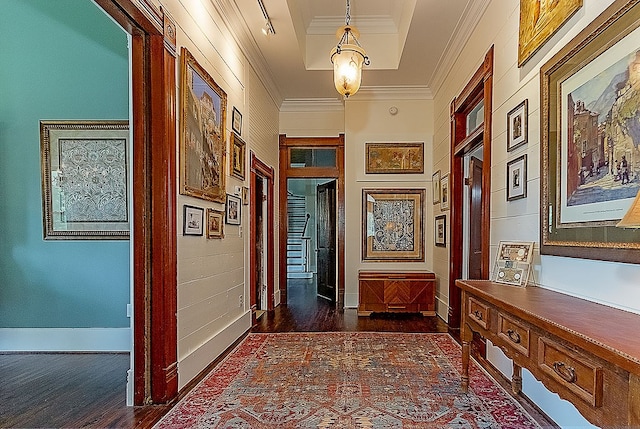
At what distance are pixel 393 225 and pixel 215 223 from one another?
3.53 metres

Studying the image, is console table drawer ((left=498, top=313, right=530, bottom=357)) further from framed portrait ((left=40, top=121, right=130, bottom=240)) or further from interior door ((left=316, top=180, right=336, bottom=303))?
interior door ((left=316, top=180, right=336, bottom=303))

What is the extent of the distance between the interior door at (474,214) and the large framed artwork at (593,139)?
218cm

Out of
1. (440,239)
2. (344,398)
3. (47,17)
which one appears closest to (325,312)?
(440,239)

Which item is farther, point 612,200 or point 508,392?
point 508,392

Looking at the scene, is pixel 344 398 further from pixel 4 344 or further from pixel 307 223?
pixel 307 223

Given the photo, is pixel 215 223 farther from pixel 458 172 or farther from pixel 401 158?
pixel 401 158

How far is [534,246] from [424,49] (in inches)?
129

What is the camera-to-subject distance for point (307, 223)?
Result: 1134 cm

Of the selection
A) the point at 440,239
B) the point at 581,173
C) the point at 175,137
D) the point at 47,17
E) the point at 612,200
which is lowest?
the point at 440,239

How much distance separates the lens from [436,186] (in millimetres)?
6184

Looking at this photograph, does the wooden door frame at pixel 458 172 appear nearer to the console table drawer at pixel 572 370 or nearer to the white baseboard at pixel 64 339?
the console table drawer at pixel 572 370

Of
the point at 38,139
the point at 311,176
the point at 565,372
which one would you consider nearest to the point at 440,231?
the point at 311,176

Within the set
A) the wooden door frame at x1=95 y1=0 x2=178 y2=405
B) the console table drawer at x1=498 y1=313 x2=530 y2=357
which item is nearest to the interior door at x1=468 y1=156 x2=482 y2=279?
the console table drawer at x1=498 y1=313 x2=530 y2=357

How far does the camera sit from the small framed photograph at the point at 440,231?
18.5ft
